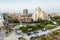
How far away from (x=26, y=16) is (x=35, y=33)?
42 centimetres

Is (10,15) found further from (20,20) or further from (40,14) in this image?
(40,14)

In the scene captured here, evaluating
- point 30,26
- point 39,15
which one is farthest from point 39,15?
point 30,26

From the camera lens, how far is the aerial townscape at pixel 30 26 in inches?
92.3

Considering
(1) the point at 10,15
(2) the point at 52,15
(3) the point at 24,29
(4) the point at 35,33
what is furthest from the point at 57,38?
(1) the point at 10,15

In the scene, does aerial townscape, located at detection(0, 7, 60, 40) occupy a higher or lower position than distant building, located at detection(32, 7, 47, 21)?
lower

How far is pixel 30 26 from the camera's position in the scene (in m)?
2.53

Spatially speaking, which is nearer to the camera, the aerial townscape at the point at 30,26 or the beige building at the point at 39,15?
the aerial townscape at the point at 30,26

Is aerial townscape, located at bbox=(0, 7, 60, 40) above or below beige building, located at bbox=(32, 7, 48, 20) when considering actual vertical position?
below

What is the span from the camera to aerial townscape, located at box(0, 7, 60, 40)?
2345mm

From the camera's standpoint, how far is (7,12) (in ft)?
8.79

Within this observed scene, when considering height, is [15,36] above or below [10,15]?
below

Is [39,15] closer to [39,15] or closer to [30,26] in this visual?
[39,15]

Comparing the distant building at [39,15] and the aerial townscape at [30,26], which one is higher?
the distant building at [39,15]

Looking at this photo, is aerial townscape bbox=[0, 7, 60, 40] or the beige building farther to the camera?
the beige building
